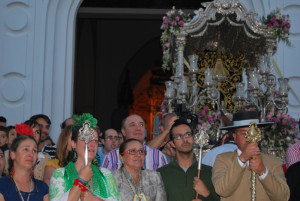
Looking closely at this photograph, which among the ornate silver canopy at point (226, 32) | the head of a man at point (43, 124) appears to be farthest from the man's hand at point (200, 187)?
the ornate silver canopy at point (226, 32)

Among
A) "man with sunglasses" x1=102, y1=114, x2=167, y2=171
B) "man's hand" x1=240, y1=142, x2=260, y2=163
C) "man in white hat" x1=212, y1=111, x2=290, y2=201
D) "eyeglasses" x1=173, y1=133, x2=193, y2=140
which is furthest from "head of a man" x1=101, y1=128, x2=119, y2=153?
"man's hand" x1=240, y1=142, x2=260, y2=163

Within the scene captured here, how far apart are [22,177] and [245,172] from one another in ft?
6.64

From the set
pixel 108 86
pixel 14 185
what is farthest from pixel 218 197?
pixel 108 86

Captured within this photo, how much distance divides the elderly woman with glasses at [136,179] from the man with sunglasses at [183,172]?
0.09 meters

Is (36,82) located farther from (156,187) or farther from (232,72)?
(156,187)

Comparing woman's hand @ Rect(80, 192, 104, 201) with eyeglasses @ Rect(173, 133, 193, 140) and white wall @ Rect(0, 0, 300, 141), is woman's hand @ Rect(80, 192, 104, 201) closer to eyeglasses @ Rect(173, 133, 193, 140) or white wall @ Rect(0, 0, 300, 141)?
eyeglasses @ Rect(173, 133, 193, 140)

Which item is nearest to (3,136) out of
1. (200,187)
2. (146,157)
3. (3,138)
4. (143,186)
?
(3,138)

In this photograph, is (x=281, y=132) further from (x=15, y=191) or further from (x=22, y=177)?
(x=15, y=191)

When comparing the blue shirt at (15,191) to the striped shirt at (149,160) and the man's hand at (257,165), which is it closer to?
the striped shirt at (149,160)

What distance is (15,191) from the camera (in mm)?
4352

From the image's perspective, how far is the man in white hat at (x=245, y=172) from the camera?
4223mm

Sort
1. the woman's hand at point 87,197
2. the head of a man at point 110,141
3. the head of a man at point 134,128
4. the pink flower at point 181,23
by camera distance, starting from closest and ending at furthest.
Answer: the woman's hand at point 87,197, the head of a man at point 134,128, the head of a man at point 110,141, the pink flower at point 181,23

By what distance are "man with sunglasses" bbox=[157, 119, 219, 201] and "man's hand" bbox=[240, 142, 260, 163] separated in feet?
1.98

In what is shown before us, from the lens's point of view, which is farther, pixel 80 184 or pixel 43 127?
pixel 43 127
